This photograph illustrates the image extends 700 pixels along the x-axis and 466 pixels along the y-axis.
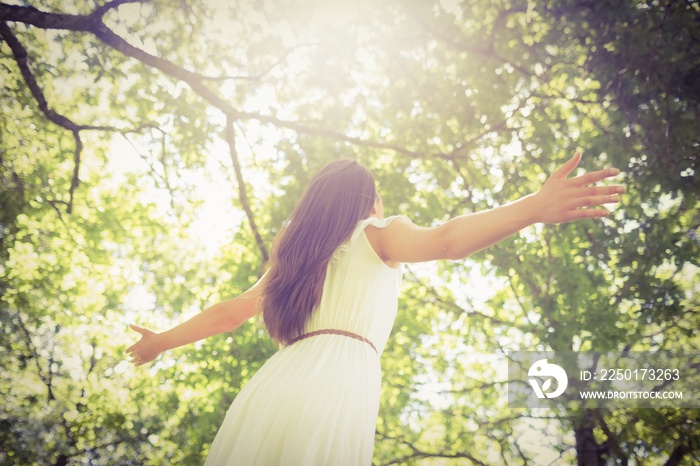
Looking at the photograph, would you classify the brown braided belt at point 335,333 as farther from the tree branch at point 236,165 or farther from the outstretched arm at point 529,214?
the tree branch at point 236,165

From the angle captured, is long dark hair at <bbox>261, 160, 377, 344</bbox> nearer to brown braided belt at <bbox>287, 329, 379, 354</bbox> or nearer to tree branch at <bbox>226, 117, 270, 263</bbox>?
brown braided belt at <bbox>287, 329, 379, 354</bbox>

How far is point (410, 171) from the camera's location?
6.47 meters

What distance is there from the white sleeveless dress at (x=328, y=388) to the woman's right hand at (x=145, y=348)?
81 centimetres

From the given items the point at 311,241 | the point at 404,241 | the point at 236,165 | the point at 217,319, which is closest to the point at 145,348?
the point at 217,319

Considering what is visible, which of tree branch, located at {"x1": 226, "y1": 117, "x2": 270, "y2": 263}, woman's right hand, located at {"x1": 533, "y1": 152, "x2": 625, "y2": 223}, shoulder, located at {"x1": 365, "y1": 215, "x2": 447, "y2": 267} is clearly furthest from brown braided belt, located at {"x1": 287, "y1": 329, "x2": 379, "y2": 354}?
tree branch, located at {"x1": 226, "y1": 117, "x2": 270, "y2": 263}

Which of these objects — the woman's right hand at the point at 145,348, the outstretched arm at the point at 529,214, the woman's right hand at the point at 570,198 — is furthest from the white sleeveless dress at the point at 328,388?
the woman's right hand at the point at 145,348

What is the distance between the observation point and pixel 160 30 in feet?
19.8

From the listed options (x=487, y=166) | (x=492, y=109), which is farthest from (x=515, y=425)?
(x=492, y=109)

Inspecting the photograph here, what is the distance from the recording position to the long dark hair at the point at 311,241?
1.96 m

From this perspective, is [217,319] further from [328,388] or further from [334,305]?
[328,388]

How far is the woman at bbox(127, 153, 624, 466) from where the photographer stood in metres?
1.55

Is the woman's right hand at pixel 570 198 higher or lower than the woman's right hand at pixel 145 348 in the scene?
higher

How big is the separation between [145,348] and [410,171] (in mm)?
4739

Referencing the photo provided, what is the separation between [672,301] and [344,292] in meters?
4.20
